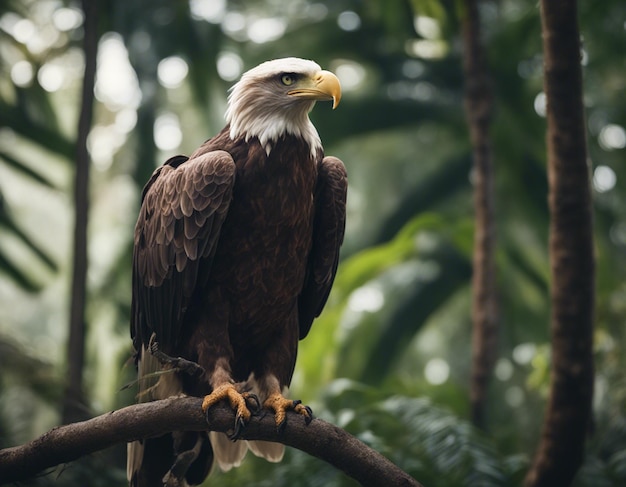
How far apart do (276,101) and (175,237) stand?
2.30 ft

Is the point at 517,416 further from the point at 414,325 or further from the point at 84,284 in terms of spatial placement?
the point at 84,284

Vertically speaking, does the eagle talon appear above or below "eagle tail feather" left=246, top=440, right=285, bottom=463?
above

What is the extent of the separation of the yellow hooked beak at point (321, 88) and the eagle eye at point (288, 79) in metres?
0.04

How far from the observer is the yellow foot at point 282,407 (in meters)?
3.07

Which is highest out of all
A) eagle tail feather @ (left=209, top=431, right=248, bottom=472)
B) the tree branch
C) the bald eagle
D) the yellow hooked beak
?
the yellow hooked beak

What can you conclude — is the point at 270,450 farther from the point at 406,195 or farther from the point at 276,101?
the point at 406,195

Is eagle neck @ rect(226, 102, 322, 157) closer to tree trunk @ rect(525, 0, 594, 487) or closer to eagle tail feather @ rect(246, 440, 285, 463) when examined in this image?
tree trunk @ rect(525, 0, 594, 487)

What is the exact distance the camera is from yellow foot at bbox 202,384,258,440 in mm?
3035

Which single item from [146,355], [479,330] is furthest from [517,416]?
[146,355]

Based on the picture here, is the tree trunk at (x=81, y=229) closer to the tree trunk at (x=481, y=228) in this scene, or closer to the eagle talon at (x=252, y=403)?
the eagle talon at (x=252, y=403)

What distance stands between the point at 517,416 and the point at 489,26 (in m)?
4.33

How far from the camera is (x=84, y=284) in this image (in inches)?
207

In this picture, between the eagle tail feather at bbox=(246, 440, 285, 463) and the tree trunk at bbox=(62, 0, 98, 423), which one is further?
the tree trunk at bbox=(62, 0, 98, 423)

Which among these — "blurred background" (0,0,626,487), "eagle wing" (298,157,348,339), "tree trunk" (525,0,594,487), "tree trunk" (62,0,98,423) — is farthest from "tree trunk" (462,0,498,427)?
"tree trunk" (62,0,98,423)
